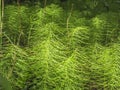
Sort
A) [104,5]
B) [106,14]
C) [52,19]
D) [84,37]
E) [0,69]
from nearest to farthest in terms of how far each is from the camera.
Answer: [0,69] → [84,37] → [52,19] → [106,14] → [104,5]

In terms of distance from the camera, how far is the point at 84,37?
1.87 metres

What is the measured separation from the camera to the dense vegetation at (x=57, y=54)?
4.53 ft

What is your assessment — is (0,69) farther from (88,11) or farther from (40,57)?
(88,11)

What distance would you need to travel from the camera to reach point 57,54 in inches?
58.2

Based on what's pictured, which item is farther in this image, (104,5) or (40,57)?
(104,5)

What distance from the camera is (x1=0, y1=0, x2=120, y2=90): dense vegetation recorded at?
138 cm

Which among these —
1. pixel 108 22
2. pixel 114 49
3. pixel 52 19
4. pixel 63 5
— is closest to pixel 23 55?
pixel 114 49

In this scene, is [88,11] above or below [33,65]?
above

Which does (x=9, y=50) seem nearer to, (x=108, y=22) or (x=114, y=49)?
(x=114, y=49)

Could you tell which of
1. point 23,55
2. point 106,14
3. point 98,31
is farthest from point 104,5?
point 23,55

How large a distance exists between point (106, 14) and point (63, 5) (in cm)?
31

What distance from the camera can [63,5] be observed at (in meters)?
2.37

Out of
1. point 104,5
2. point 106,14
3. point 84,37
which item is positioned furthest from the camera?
point 104,5

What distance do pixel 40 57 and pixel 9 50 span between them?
0.14 meters
